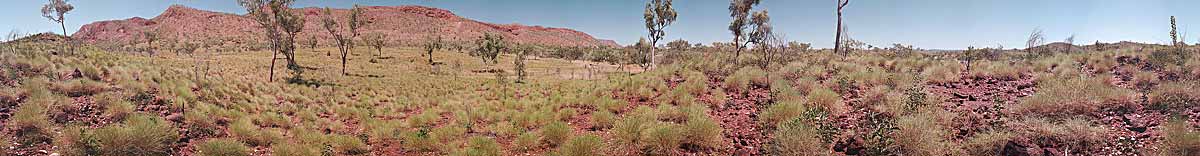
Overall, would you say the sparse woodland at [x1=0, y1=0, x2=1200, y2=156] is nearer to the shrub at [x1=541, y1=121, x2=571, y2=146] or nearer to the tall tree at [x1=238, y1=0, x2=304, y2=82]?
the shrub at [x1=541, y1=121, x2=571, y2=146]

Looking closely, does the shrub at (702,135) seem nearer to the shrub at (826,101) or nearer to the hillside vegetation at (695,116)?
the hillside vegetation at (695,116)

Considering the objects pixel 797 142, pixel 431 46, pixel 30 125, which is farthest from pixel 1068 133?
pixel 431 46

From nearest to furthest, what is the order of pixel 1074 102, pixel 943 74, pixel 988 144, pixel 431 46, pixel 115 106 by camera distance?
1. pixel 988 144
2. pixel 1074 102
3. pixel 115 106
4. pixel 943 74
5. pixel 431 46

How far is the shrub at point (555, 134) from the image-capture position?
787 centimetres

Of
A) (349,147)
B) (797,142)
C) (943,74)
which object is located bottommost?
(349,147)

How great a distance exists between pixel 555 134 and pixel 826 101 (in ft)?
15.3

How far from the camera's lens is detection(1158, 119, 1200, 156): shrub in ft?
14.8

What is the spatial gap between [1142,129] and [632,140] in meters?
5.85

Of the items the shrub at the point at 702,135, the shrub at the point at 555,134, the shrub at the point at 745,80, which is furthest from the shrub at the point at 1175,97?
the shrub at the point at 555,134

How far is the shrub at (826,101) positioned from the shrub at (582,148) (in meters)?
3.79

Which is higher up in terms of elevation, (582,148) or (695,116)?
(695,116)

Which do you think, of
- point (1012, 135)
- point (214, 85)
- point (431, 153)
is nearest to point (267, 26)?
point (214, 85)

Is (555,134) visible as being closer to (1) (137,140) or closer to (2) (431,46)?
(1) (137,140)

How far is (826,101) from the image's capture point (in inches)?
332
